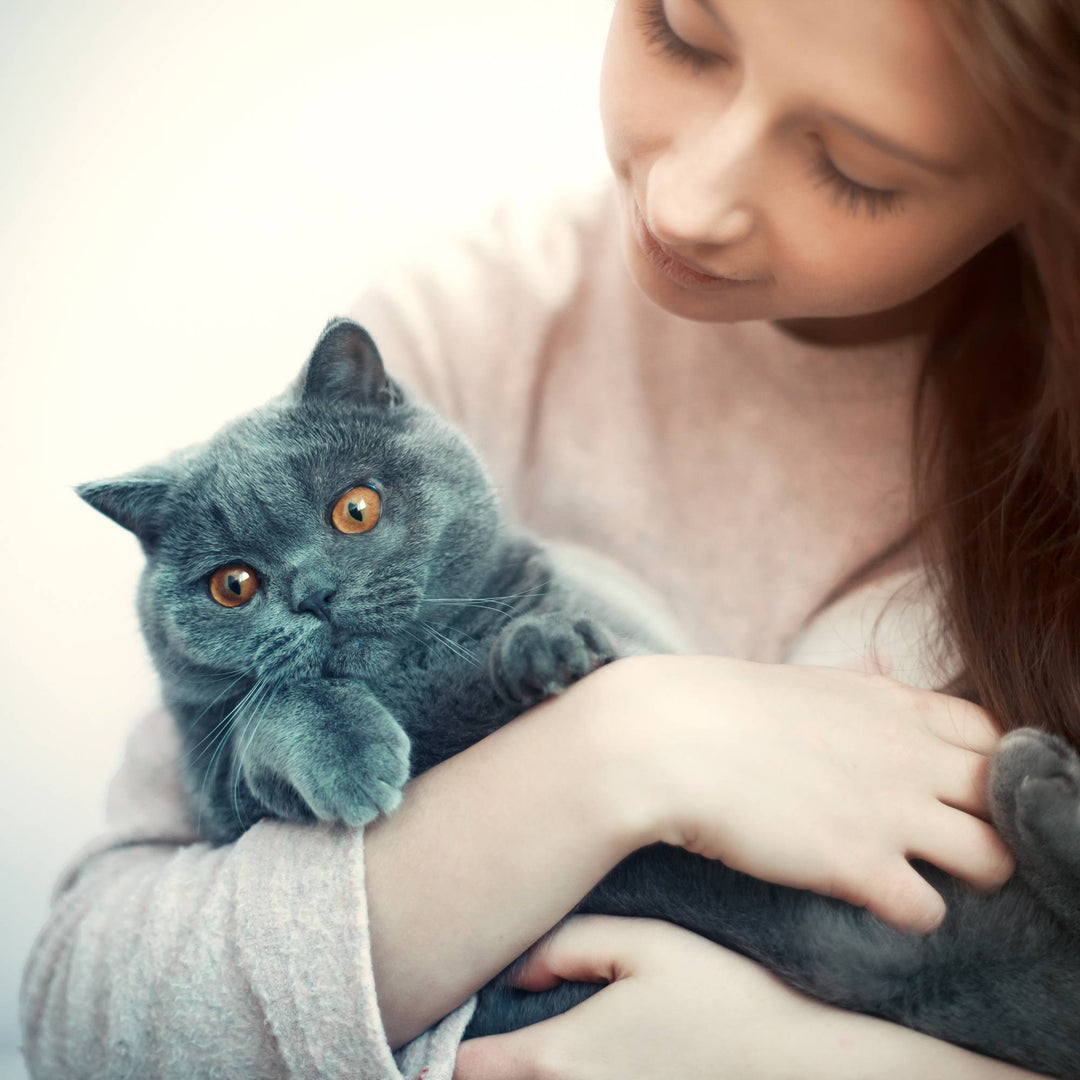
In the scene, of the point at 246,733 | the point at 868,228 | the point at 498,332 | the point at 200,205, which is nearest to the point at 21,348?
the point at 200,205

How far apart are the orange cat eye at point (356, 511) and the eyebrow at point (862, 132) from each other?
37 centimetres

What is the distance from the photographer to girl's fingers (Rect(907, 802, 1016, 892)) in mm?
553

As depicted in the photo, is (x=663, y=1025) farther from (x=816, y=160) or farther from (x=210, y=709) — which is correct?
(x=816, y=160)

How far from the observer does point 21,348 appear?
59 cm

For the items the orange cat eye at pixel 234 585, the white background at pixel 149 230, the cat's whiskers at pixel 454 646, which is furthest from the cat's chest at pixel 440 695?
the white background at pixel 149 230

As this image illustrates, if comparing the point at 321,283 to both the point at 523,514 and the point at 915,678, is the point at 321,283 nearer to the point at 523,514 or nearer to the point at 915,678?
the point at 523,514

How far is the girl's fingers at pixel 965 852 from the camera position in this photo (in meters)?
0.55

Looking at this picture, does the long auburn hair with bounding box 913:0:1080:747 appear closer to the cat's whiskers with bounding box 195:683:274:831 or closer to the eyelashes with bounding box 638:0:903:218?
the eyelashes with bounding box 638:0:903:218

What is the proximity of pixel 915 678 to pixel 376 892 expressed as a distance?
479mm

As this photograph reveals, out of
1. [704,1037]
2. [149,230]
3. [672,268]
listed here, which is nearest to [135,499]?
[149,230]

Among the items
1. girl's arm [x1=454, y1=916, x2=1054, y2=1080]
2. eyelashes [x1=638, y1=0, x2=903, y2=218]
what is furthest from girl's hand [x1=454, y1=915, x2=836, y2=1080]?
eyelashes [x1=638, y1=0, x2=903, y2=218]

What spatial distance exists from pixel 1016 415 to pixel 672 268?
326 mm

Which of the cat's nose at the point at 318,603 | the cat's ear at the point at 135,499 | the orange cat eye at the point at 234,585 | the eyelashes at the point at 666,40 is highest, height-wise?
the eyelashes at the point at 666,40

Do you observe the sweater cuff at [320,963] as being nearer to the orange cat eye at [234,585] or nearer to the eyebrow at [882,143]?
the orange cat eye at [234,585]
